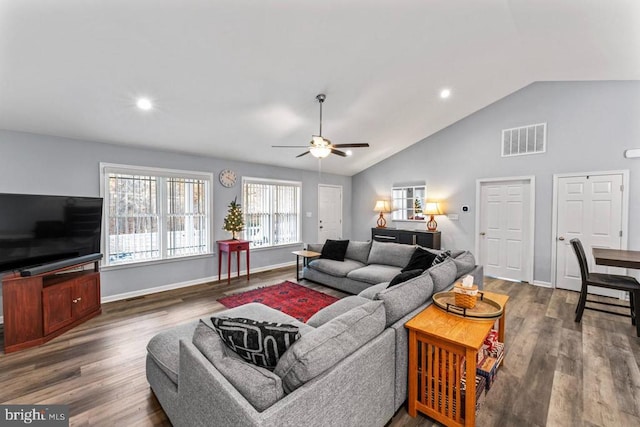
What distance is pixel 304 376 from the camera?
119cm

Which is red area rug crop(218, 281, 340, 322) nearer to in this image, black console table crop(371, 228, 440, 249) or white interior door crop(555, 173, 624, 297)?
black console table crop(371, 228, 440, 249)

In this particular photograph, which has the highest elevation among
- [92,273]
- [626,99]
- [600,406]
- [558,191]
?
[626,99]

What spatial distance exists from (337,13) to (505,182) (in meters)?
4.54

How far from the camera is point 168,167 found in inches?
177

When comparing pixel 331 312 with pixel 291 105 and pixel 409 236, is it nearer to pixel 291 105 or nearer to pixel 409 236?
pixel 291 105

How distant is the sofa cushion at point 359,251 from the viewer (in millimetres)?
4777

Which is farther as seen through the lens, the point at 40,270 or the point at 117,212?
the point at 117,212

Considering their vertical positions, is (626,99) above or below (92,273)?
above

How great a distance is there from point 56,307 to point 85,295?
386mm

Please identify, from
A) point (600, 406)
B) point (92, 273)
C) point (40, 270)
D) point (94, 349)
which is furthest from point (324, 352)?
point (92, 273)

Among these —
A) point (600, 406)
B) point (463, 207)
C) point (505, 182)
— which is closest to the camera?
point (600, 406)

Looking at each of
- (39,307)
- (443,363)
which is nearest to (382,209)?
(443,363)

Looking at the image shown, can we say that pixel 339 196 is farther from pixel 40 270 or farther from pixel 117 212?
pixel 40 270

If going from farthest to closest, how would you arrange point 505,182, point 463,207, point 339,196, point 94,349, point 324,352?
point 339,196, point 463,207, point 505,182, point 94,349, point 324,352
